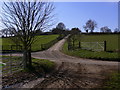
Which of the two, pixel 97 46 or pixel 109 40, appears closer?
pixel 97 46

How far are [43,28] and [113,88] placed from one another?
27.3ft

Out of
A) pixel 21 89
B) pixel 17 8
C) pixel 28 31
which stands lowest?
pixel 21 89

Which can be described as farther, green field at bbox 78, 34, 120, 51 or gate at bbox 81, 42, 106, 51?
green field at bbox 78, 34, 120, 51

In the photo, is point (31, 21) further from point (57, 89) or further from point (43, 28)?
point (57, 89)

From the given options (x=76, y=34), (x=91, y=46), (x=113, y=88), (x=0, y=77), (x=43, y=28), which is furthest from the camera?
(x=76, y=34)

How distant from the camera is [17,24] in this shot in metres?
11.9

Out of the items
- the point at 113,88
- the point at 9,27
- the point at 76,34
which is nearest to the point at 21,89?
the point at 113,88

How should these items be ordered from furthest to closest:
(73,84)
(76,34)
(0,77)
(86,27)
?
(86,27) < (76,34) < (0,77) < (73,84)

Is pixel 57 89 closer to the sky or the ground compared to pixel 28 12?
closer to the ground

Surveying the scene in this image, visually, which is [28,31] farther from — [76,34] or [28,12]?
[76,34]

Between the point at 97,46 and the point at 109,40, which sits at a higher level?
the point at 109,40

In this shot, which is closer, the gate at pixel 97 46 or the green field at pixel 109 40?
the gate at pixel 97 46

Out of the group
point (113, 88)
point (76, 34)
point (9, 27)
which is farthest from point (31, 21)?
point (76, 34)

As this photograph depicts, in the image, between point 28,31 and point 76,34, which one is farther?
point 76,34
